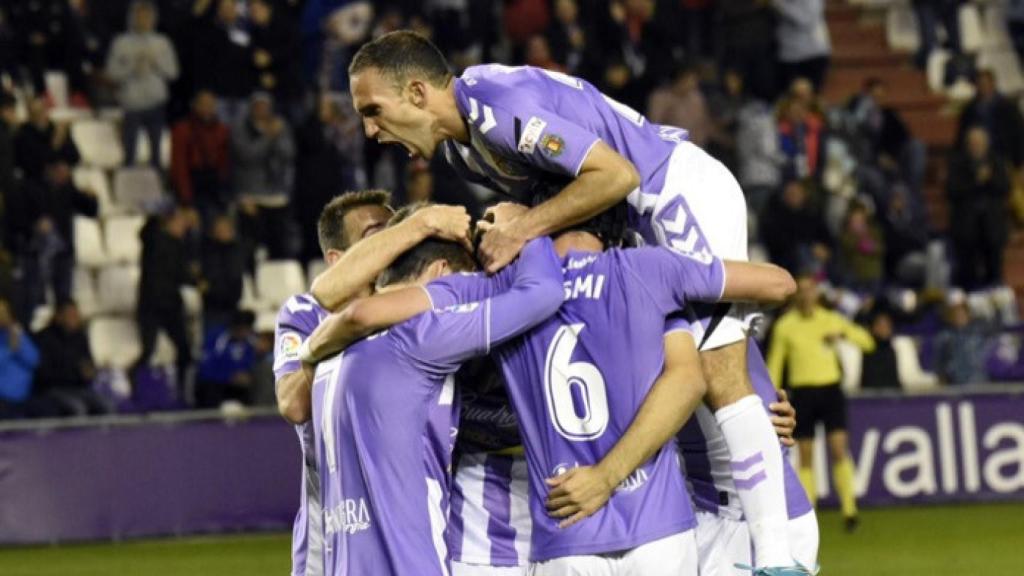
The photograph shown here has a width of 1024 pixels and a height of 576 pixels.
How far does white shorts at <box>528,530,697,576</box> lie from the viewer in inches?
219

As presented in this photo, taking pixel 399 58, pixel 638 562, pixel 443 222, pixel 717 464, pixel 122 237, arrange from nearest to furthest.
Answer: pixel 638 562 → pixel 443 222 → pixel 399 58 → pixel 717 464 → pixel 122 237

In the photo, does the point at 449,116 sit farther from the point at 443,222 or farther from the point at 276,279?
the point at 276,279

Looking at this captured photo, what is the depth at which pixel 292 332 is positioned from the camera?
660 cm

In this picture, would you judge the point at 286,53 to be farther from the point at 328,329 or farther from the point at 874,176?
the point at 328,329

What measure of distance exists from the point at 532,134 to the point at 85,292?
41.6ft

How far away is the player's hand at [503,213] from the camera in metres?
5.97

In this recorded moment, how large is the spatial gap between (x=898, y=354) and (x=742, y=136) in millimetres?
2796

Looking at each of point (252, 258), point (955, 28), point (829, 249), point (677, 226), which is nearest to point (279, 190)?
point (252, 258)

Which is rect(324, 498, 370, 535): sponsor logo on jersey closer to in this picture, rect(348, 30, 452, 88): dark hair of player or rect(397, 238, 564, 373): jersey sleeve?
rect(397, 238, 564, 373): jersey sleeve

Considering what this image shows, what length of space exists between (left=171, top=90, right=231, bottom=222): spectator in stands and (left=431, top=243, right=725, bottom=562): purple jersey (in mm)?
13097

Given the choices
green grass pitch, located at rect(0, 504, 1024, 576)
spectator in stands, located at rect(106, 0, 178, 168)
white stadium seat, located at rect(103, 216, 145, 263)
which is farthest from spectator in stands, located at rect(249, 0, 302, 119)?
green grass pitch, located at rect(0, 504, 1024, 576)

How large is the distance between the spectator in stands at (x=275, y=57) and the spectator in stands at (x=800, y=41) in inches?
195

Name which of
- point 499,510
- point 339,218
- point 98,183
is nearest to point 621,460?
point 499,510

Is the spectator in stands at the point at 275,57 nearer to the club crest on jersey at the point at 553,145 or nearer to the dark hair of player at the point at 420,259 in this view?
the club crest on jersey at the point at 553,145
